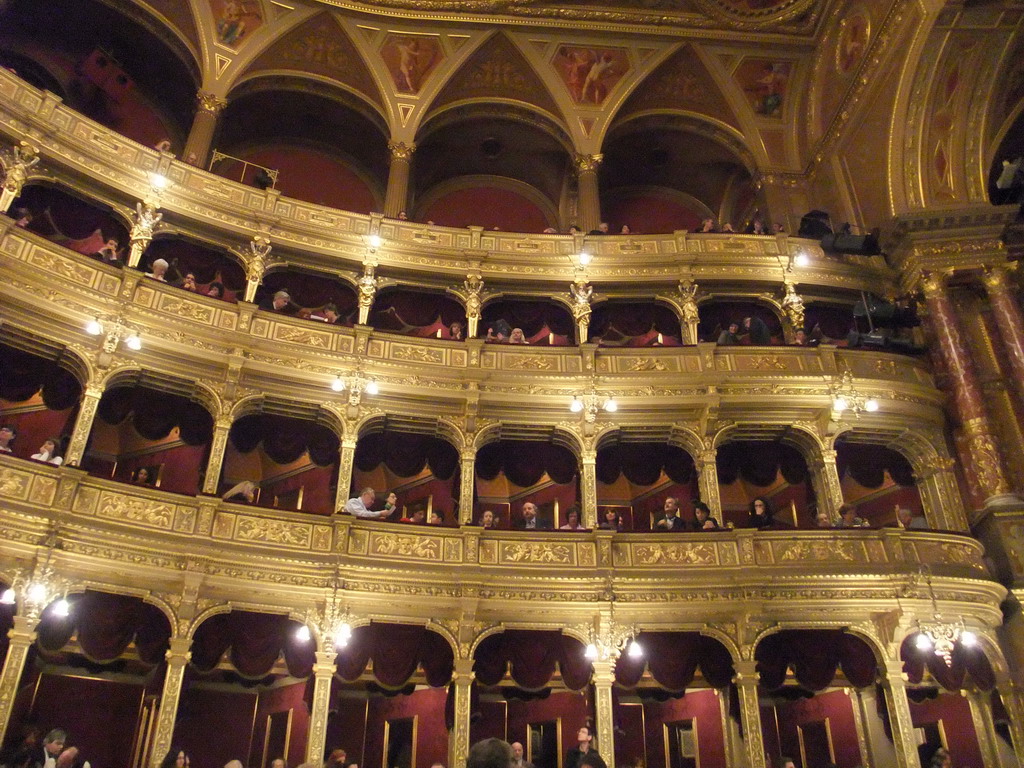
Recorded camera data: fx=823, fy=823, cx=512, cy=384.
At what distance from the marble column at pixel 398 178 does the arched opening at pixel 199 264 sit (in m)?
3.63

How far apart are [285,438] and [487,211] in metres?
9.55

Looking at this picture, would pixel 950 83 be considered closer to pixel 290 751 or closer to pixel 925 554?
pixel 925 554

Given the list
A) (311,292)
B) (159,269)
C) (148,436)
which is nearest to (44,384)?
(148,436)

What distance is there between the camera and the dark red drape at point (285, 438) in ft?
46.2

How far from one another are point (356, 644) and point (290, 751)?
278 centimetres

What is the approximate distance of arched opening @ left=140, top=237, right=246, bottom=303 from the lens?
15.0 metres

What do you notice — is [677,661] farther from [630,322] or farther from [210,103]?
[210,103]

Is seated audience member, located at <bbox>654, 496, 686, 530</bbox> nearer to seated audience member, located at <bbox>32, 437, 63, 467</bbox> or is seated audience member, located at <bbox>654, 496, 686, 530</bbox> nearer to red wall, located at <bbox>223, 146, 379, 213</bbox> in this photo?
seated audience member, located at <bbox>32, 437, 63, 467</bbox>

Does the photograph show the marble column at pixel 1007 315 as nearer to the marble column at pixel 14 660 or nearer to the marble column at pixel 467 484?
the marble column at pixel 467 484

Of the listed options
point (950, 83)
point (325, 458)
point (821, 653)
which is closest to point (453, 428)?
point (325, 458)

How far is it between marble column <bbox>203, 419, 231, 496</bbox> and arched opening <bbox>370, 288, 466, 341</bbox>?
12.9 ft

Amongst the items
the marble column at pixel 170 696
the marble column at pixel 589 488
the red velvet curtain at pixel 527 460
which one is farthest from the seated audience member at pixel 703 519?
the marble column at pixel 170 696

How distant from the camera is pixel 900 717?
11703 millimetres

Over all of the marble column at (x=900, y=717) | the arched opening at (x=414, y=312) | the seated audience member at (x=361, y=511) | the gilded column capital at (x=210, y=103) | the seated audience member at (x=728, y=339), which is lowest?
the marble column at (x=900, y=717)
